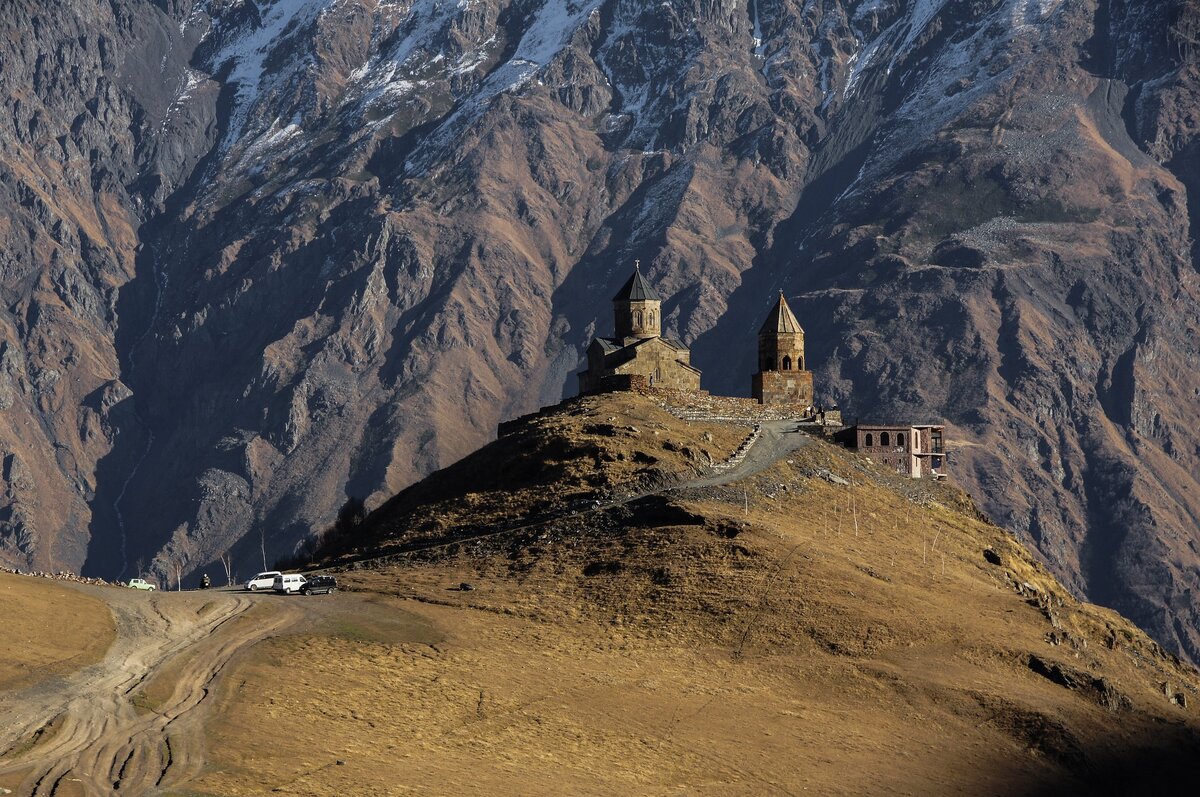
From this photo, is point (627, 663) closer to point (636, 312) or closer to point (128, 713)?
point (128, 713)

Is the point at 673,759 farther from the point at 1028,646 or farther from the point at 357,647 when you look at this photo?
the point at 1028,646

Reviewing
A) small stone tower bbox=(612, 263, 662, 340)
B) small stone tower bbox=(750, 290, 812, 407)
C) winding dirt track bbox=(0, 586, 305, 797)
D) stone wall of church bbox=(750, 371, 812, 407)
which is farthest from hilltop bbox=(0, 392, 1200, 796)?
small stone tower bbox=(612, 263, 662, 340)

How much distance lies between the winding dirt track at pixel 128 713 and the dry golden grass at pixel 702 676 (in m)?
1.54

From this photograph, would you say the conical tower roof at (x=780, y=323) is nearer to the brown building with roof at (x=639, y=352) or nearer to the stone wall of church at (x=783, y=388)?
the stone wall of church at (x=783, y=388)

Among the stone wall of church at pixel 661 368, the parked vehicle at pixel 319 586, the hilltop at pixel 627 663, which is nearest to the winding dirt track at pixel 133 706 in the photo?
the hilltop at pixel 627 663

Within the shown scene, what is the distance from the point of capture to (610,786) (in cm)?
6869

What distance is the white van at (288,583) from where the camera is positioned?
9262 centimetres

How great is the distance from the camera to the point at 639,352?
14862 cm

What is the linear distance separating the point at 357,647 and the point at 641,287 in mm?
82691

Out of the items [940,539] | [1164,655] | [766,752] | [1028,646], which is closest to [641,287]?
[940,539]

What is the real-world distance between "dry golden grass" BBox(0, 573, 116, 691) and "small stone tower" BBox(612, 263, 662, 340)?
7645 cm

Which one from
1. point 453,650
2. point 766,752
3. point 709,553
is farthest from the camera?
point 709,553

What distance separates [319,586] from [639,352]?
60406 mm

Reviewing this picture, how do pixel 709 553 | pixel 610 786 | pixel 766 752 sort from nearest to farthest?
pixel 610 786 < pixel 766 752 < pixel 709 553
